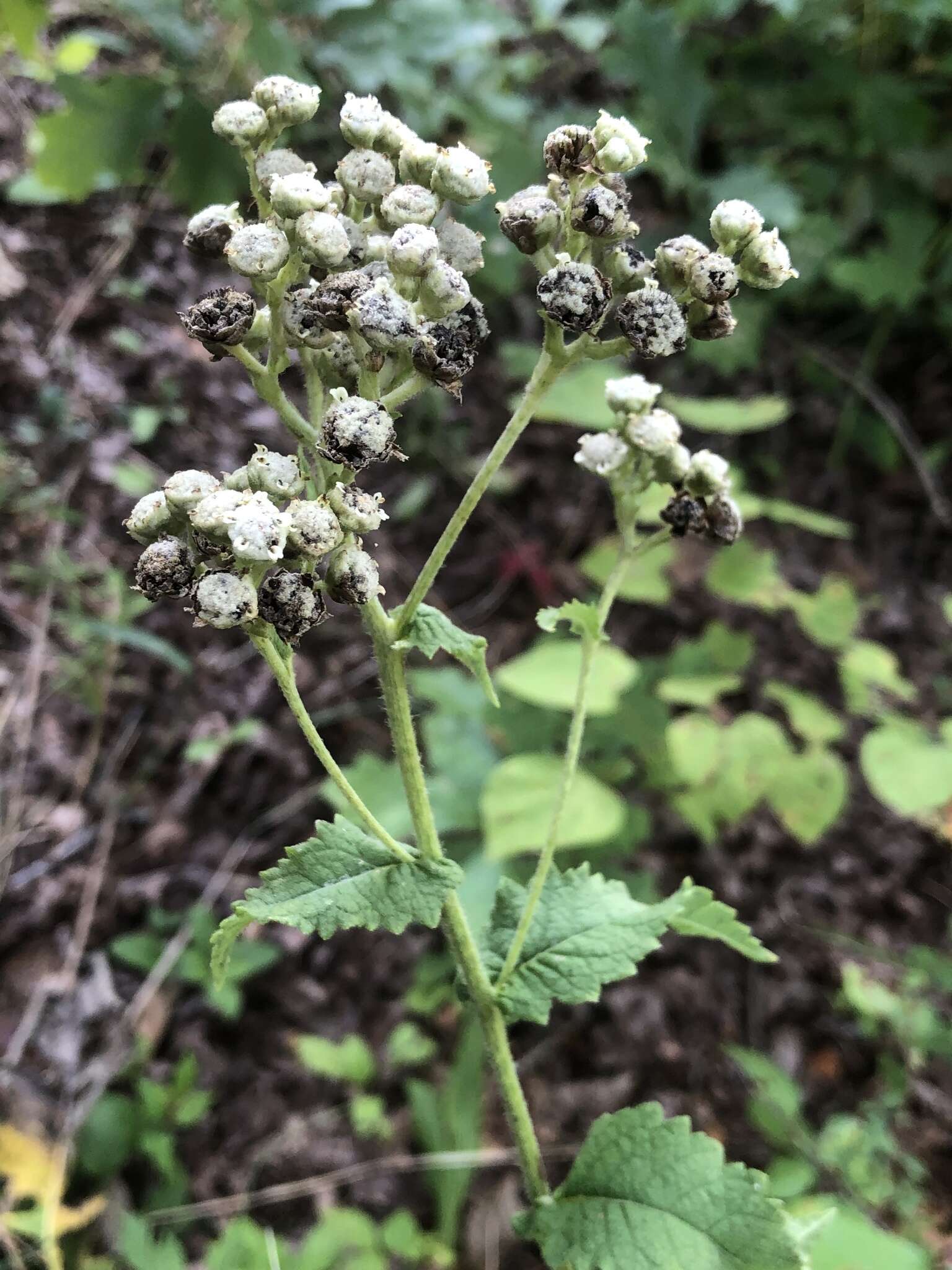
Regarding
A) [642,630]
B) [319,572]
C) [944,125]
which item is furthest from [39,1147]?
[944,125]

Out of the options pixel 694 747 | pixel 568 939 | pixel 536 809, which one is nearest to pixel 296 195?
pixel 568 939

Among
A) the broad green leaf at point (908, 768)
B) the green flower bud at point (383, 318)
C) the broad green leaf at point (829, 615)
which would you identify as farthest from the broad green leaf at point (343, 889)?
the broad green leaf at point (829, 615)

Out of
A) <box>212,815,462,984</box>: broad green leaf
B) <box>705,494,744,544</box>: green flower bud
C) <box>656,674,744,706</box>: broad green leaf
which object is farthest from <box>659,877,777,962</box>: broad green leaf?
<box>656,674,744,706</box>: broad green leaf

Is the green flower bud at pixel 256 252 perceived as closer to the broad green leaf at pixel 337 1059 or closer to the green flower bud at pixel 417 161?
the green flower bud at pixel 417 161

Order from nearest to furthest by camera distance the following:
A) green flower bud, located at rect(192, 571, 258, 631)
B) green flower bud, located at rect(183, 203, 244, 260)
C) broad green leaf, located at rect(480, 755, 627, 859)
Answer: green flower bud, located at rect(192, 571, 258, 631) → green flower bud, located at rect(183, 203, 244, 260) → broad green leaf, located at rect(480, 755, 627, 859)

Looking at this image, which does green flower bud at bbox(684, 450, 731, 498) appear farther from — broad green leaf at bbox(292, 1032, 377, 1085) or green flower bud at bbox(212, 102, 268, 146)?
broad green leaf at bbox(292, 1032, 377, 1085)
